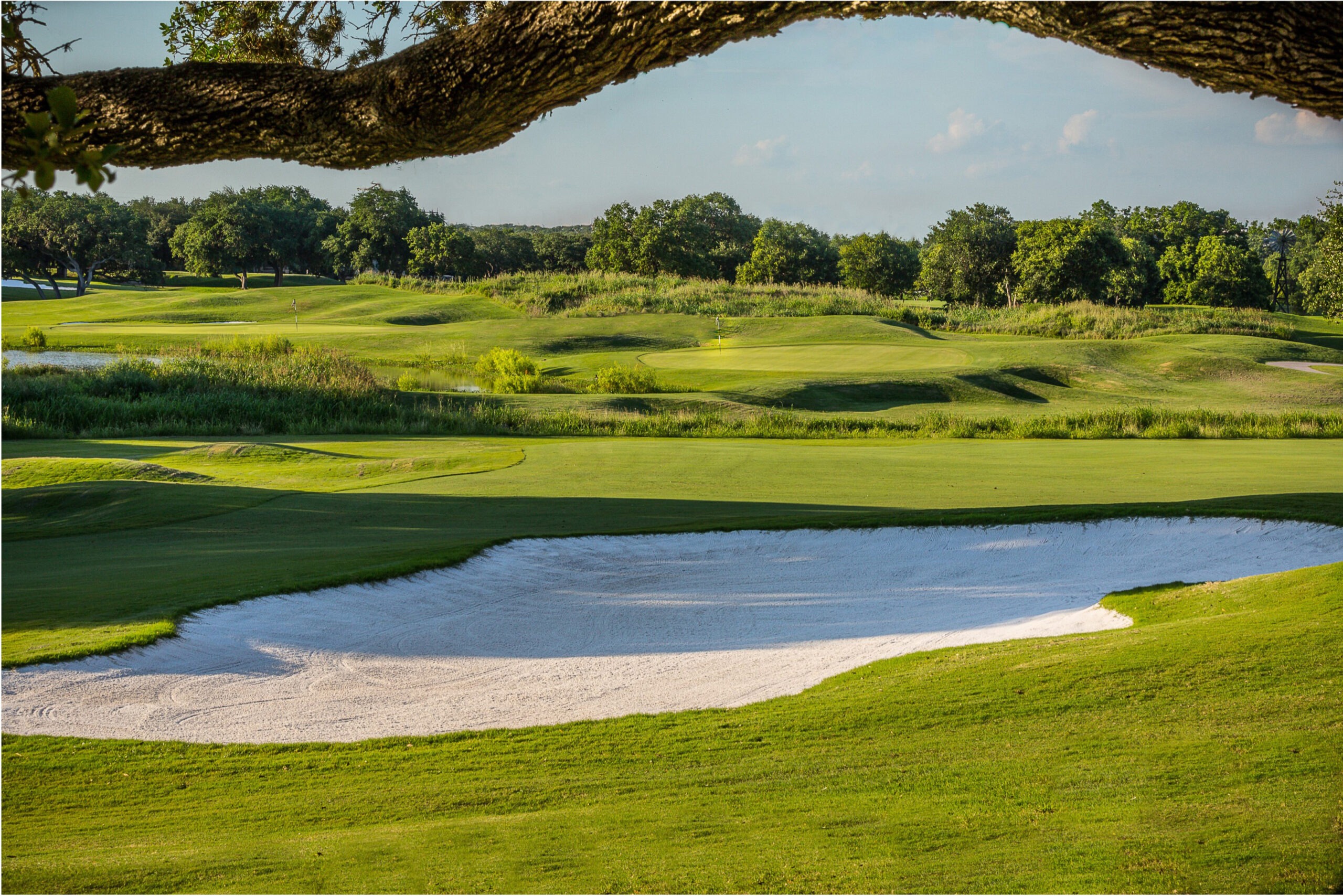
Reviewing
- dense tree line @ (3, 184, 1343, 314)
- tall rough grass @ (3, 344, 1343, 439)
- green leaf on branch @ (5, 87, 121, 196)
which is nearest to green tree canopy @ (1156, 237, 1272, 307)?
dense tree line @ (3, 184, 1343, 314)

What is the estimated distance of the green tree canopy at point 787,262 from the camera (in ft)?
Result: 230

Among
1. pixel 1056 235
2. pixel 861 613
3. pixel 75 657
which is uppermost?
pixel 1056 235

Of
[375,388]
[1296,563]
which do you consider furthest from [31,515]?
[375,388]

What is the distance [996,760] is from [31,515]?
990 cm

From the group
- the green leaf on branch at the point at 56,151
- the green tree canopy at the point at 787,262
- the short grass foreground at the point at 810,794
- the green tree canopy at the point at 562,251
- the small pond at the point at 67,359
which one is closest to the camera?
the green leaf on branch at the point at 56,151

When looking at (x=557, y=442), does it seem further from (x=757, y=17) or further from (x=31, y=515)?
(x=757, y=17)

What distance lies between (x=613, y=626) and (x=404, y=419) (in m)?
16.1

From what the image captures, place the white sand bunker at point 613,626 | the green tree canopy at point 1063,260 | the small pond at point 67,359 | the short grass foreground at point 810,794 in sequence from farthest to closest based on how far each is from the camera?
the green tree canopy at point 1063,260, the small pond at point 67,359, the white sand bunker at point 613,626, the short grass foreground at point 810,794

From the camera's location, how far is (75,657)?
5.78 m

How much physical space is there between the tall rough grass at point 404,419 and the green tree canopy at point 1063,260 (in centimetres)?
2619

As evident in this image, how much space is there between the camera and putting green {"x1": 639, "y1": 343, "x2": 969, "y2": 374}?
3009cm

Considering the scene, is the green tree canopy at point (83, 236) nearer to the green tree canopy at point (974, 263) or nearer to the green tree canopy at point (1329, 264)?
the green tree canopy at point (974, 263)

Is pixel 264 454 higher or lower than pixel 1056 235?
lower

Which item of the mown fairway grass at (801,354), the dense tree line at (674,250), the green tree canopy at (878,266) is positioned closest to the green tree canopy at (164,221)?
the dense tree line at (674,250)
